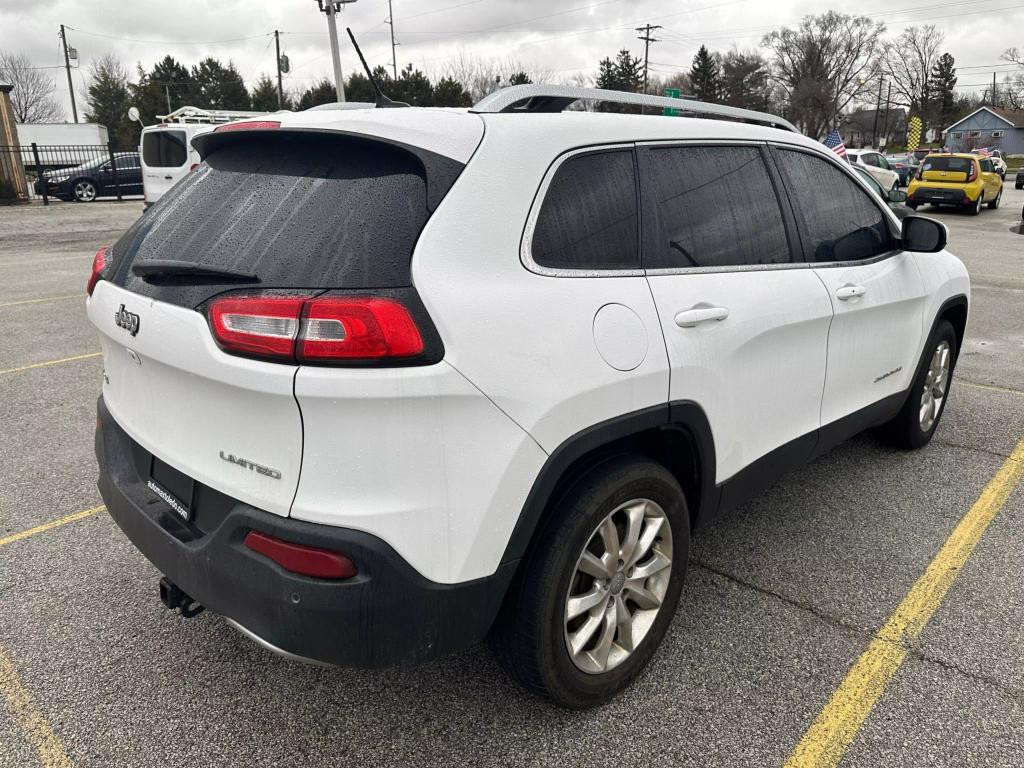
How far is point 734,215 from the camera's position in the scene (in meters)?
2.76

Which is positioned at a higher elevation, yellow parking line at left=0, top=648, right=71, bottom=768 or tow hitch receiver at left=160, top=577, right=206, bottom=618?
tow hitch receiver at left=160, top=577, right=206, bottom=618

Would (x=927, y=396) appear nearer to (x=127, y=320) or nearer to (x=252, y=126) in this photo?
(x=252, y=126)

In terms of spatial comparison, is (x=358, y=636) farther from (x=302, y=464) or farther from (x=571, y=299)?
(x=571, y=299)

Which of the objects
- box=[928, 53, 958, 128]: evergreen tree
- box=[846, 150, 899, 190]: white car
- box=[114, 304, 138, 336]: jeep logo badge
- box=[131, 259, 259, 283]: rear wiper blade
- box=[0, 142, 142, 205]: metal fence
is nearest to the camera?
box=[131, 259, 259, 283]: rear wiper blade

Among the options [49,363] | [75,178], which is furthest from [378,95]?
[75,178]

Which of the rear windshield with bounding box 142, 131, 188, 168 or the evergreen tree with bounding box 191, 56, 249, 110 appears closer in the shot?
the rear windshield with bounding box 142, 131, 188, 168

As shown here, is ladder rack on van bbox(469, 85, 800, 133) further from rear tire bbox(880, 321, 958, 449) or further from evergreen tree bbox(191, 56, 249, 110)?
evergreen tree bbox(191, 56, 249, 110)

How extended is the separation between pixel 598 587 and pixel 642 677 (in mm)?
475

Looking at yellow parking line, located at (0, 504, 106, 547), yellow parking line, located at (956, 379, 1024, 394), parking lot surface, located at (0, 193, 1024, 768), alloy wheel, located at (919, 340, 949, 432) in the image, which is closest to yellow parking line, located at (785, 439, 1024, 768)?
parking lot surface, located at (0, 193, 1024, 768)

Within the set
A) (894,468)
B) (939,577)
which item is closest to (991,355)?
(894,468)

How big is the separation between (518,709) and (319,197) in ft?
5.39

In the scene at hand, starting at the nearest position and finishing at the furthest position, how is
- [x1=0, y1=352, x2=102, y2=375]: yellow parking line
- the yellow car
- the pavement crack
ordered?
the pavement crack
[x1=0, y1=352, x2=102, y2=375]: yellow parking line
the yellow car

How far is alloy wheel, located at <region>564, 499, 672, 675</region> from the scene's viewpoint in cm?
223

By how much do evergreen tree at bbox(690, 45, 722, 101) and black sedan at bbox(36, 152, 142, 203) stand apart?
5985cm
